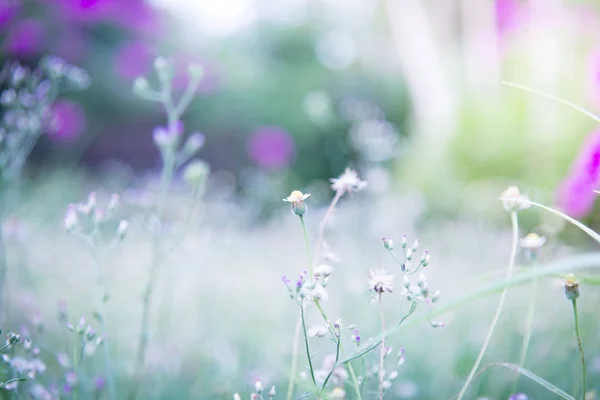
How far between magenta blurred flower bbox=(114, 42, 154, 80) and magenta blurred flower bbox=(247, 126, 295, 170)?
1502 millimetres

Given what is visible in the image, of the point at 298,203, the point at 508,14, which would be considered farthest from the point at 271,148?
the point at 298,203

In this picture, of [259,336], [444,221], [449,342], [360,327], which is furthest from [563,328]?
[444,221]

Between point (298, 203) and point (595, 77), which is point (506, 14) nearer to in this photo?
point (595, 77)

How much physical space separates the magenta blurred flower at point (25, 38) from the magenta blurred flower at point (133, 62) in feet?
2.68

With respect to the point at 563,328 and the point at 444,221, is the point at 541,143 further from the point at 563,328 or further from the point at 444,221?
the point at 563,328

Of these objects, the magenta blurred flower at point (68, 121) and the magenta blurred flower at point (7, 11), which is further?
the magenta blurred flower at point (68, 121)

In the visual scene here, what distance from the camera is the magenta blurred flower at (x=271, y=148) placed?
648 cm

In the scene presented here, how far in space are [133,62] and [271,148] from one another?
1.83 metres

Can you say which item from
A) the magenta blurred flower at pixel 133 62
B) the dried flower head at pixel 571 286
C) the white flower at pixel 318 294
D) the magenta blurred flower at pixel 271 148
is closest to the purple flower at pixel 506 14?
the magenta blurred flower at pixel 271 148

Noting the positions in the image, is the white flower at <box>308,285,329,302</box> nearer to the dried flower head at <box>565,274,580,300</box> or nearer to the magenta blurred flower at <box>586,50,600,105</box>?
the dried flower head at <box>565,274,580,300</box>

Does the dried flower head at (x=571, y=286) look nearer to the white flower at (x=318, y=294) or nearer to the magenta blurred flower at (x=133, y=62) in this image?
the white flower at (x=318, y=294)

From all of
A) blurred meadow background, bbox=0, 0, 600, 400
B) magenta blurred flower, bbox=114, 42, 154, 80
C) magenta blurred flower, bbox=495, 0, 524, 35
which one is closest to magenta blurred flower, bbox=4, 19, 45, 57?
blurred meadow background, bbox=0, 0, 600, 400

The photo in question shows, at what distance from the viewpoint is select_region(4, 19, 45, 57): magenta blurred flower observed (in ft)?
17.5

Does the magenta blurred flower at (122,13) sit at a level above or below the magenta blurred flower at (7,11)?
above
